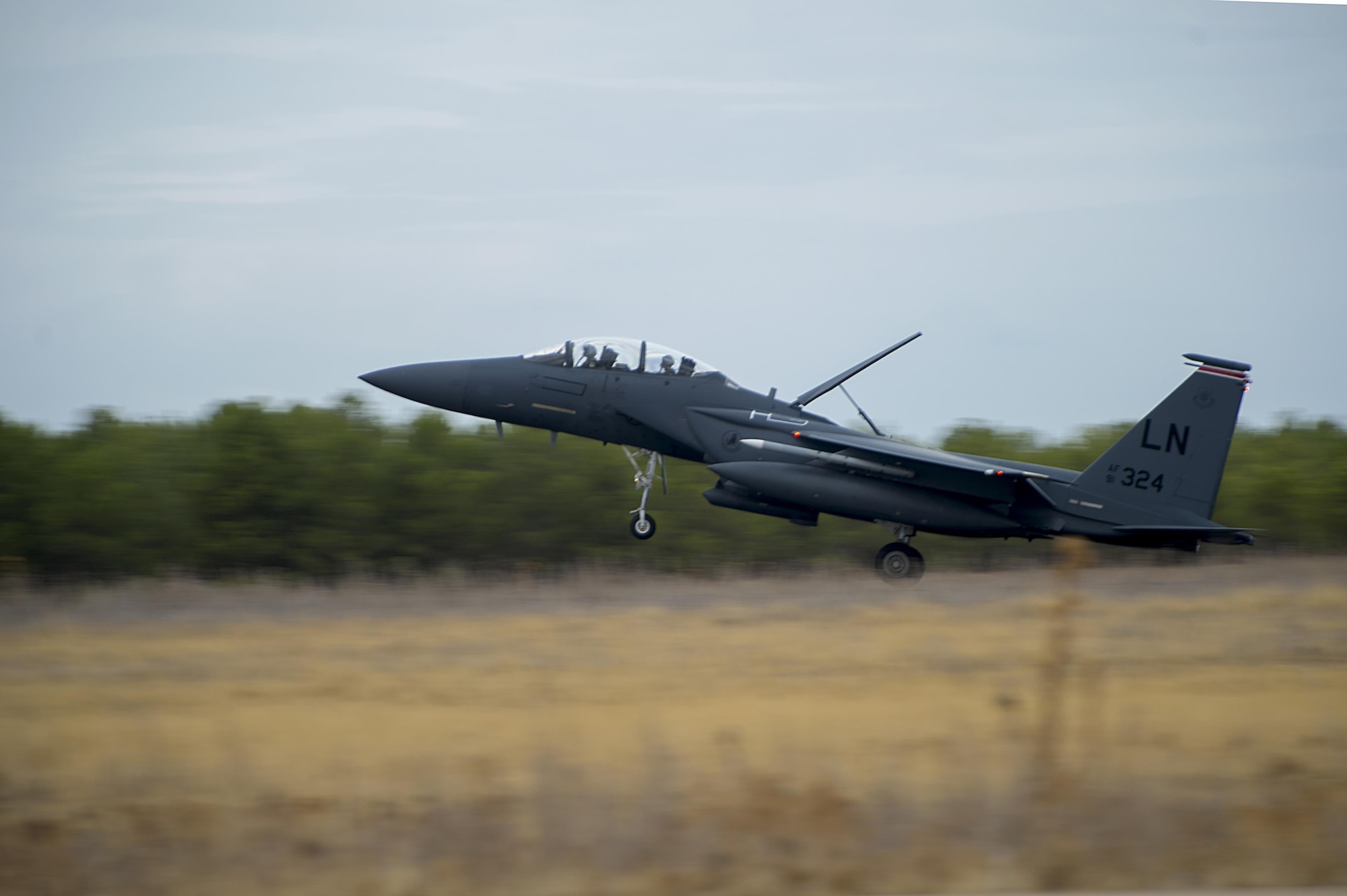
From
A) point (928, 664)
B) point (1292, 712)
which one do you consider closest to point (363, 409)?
point (928, 664)

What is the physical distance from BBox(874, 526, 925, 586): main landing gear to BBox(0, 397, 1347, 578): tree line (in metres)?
7.94

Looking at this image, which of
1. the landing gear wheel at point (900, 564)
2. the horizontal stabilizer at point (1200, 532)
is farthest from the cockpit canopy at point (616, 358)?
the horizontal stabilizer at point (1200, 532)

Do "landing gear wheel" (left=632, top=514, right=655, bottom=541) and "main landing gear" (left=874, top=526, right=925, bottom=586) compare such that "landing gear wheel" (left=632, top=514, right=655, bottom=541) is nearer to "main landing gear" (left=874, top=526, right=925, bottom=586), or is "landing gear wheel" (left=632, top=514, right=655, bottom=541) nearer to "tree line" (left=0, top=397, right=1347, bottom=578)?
"main landing gear" (left=874, top=526, right=925, bottom=586)

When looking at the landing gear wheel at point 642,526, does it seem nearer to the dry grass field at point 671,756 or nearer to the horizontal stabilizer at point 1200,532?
the dry grass field at point 671,756

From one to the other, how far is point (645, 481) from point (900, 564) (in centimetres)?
376

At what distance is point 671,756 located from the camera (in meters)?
7.96

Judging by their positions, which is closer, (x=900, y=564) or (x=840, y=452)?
(x=840, y=452)

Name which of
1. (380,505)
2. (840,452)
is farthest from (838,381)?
(380,505)

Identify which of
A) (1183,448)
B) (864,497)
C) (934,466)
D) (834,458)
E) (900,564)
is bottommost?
(900,564)

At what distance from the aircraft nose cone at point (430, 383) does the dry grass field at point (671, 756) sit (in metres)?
3.63

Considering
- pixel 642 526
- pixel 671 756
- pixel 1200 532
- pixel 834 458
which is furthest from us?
pixel 642 526

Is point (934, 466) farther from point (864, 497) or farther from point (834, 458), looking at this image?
point (834, 458)

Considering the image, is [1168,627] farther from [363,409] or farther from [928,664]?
[363,409]

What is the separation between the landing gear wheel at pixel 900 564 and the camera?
Result: 55.0ft
